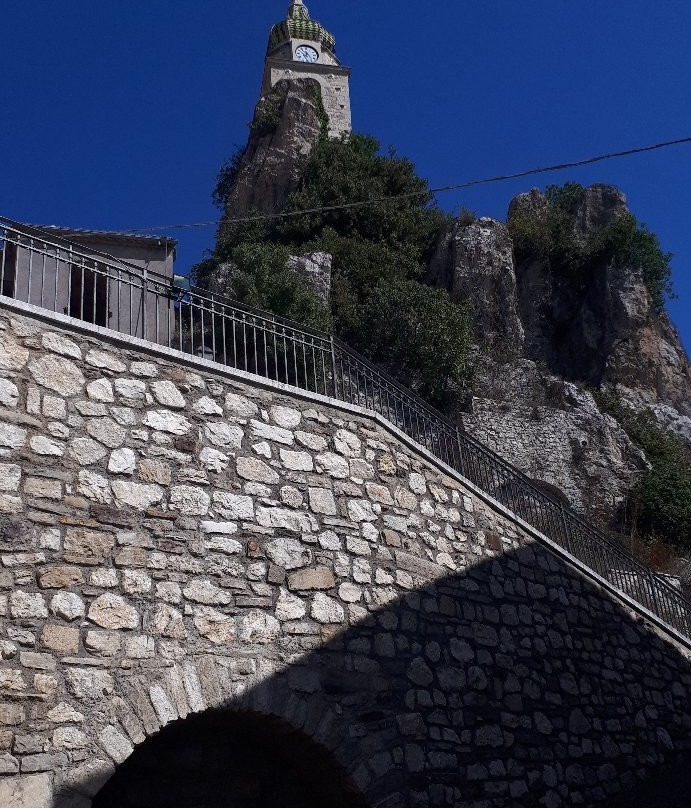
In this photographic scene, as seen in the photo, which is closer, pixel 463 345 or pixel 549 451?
pixel 549 451

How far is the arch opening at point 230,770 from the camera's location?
20.8 ft

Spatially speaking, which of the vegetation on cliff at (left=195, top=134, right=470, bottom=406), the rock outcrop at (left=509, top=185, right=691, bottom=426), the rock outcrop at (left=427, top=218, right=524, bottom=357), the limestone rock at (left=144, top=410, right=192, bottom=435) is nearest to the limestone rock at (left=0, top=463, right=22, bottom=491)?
the limestone rock at (left=144, top=410, right=192, bottom=435)

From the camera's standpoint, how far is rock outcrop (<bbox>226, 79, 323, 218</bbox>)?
26141 millimetres

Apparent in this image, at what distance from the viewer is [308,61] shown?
120 ft

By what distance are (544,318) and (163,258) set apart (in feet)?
46.6

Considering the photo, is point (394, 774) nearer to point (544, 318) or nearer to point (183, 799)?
point (183, 799)

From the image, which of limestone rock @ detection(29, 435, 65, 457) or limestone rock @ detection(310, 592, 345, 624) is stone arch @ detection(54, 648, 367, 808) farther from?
limestone rock @ detection(29, 435, 65, 457)

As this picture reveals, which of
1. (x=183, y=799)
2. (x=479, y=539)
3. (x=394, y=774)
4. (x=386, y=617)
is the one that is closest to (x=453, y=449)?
(x=479, y=539)

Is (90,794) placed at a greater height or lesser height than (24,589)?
lesser

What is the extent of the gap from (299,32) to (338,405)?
33.4m

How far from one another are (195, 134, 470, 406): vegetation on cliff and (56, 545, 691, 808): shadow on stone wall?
31.0 feet

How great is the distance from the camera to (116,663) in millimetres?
5742

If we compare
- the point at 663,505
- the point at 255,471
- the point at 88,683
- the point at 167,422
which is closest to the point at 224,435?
the point at 255,471

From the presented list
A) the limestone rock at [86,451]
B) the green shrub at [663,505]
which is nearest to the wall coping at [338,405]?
the limestone rock at [86,451]
